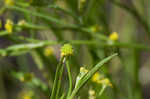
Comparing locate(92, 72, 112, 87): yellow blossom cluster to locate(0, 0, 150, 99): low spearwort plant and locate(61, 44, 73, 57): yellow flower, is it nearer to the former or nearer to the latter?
locate(0, 0, 150, 99): low spearwort plant

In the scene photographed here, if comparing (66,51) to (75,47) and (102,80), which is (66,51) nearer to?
(102,80)

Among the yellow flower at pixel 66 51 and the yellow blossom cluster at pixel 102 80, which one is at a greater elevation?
the yellow flower at pixel 66 51

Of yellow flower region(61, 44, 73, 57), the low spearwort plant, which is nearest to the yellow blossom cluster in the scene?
the low spearwort plant

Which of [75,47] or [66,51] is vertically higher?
[66,51]

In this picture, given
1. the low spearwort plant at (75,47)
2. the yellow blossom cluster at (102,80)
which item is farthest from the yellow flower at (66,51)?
the yellow blossom cluster at (102,80)

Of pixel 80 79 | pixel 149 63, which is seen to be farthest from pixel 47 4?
pixel 149 63

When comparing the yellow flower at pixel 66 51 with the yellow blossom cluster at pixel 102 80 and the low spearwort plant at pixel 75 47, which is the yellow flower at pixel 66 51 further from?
the yellow blossom cluster at pixel 102 80

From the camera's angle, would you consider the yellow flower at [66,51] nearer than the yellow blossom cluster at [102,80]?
Yes

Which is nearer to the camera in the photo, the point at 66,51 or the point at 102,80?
the point at 66,51

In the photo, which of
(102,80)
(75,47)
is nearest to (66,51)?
(102,80)

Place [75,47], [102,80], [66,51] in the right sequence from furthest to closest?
[75,47] → [102,80] → [66,51]

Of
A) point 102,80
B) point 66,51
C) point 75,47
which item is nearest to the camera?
point 66,51
